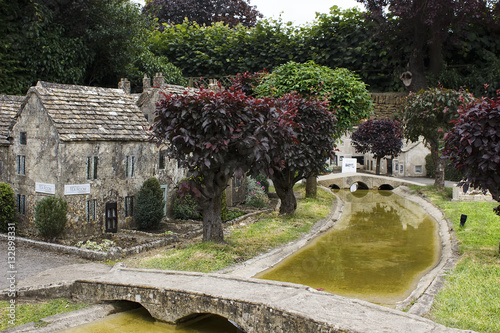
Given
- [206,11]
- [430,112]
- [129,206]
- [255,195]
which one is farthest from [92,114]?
[206,11]

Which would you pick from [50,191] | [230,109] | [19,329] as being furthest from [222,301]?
[50,191]

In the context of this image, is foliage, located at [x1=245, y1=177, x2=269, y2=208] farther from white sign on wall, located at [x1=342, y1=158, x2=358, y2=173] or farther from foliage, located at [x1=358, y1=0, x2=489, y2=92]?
foliage, located at [x1=358, y1=0, x2=489, y2=92]

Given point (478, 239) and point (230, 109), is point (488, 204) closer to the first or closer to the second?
point (478, 239)

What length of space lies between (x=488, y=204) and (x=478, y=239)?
714 cm

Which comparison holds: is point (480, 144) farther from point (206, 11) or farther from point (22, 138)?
point (206, 11)

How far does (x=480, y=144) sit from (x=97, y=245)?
11.2 meters

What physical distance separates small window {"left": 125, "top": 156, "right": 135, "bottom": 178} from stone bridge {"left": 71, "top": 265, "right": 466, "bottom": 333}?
20.2ft

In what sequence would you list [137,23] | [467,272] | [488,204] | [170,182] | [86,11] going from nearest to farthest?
[467,272]
[170,182]
[488,204]
[86,11]
[137,23]

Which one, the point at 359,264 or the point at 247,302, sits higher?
the point at 247,302

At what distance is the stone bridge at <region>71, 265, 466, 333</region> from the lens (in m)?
7.58

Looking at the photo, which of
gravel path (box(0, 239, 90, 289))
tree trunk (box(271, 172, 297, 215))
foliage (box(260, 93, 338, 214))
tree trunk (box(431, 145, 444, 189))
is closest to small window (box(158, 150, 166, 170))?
foliage (box(260, 93, 338, 214))

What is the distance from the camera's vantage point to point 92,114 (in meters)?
16.4

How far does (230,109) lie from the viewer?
515 inches

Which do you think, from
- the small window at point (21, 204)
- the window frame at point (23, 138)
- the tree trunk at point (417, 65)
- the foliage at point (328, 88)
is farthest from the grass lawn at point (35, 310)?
the tree trunk at point (417, 65)
